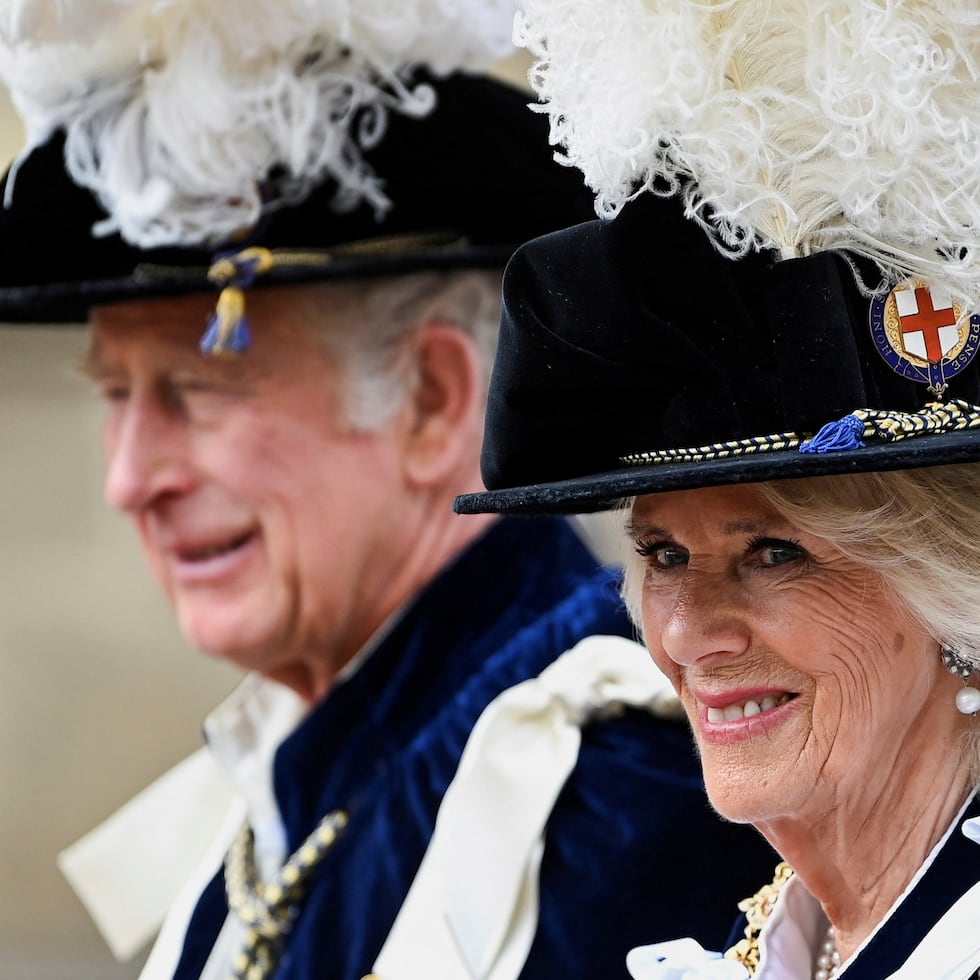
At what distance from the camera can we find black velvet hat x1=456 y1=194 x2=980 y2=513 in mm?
1529

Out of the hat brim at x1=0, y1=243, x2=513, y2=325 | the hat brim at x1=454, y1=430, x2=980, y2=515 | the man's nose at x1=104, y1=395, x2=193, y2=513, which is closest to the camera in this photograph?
the hat brim at x1=454, y1=430, x2=980, y2=515

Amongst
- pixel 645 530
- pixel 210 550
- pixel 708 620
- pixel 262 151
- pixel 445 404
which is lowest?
pixel 708 620

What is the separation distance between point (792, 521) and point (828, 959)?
53cm

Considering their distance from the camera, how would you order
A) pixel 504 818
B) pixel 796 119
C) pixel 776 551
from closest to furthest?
pixel 796 119
pixel 776 551
pixel 504 818

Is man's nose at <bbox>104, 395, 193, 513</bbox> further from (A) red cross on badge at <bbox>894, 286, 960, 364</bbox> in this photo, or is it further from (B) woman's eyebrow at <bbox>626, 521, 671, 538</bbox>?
(A) red cross on badge at <bbox>894, 286, 960, 364</bbox>

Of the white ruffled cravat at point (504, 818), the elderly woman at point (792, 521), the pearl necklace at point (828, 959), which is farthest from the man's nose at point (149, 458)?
the pearl necklace at point (828, 959)

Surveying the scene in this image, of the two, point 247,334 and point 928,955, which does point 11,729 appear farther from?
point 928,955

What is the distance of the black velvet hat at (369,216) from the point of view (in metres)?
2.85

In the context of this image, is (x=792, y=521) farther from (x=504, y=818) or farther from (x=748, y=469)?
(x=504, y=818)

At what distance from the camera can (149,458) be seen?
9.59 feet

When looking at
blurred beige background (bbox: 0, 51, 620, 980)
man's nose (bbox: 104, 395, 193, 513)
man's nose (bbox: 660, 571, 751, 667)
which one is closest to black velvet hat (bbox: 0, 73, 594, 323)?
man's nose (bbox: 104, 395, 193, 513)

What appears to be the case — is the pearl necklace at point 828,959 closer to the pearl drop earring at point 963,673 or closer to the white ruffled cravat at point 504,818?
the pearl drop earring at point 963,673

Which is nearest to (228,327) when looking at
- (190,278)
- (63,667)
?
(190,278)

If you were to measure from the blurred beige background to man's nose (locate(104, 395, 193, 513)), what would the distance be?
3.24 m
